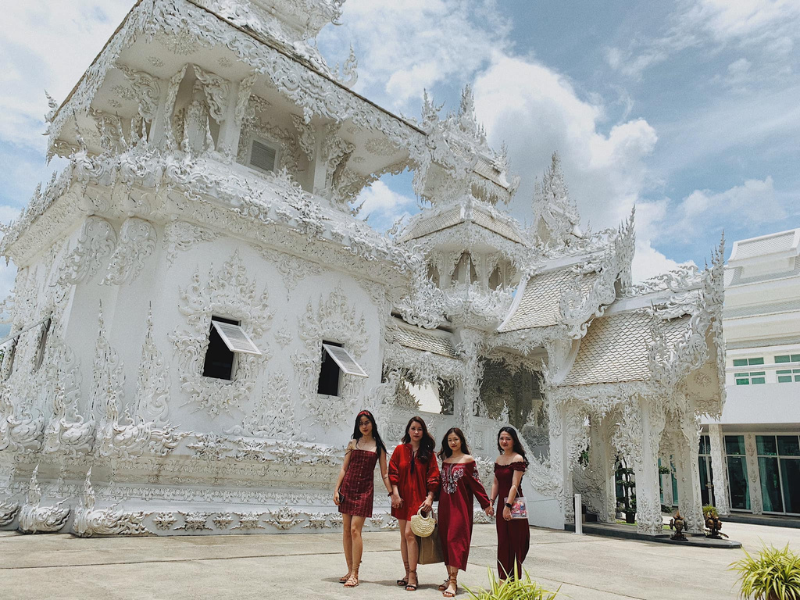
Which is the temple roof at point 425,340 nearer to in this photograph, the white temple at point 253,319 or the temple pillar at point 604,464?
the white temple at point 253,319

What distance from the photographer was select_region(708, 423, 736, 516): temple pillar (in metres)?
20.8

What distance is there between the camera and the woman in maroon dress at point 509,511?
4.63m

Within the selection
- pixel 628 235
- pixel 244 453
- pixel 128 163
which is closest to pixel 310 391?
pixel 244 453

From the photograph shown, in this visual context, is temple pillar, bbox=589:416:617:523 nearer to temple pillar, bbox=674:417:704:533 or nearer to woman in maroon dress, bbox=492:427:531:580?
temple pillar, bbox=674:417:704:533

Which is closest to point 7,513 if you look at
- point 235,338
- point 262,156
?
point 235,338

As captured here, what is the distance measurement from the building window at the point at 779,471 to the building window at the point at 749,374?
204 centimetres

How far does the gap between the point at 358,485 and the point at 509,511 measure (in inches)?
48.0

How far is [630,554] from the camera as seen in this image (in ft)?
26.3

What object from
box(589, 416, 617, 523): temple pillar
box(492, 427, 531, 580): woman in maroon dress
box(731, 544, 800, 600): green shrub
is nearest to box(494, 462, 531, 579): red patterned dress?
box(492, 427, 531, 580): woman in maroon dress

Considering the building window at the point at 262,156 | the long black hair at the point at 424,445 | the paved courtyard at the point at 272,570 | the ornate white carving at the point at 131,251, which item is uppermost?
the building window at the point at 262,156

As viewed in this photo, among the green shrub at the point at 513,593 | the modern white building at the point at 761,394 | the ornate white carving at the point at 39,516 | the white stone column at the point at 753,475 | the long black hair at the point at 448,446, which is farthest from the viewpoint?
the white stone column at the point at 753,475

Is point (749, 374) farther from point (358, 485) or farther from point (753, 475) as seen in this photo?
point (358, 485)

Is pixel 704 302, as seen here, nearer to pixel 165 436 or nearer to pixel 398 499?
pixel 398 499

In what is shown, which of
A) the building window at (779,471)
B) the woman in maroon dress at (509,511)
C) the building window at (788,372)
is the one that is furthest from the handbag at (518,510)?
the building window at (779,471)
